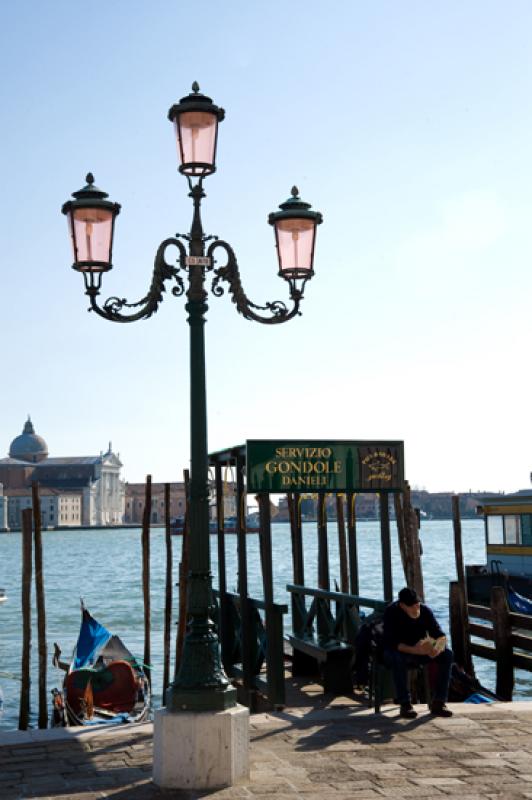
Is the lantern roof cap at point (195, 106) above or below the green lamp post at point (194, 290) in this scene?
above

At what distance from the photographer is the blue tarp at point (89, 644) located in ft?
53.2

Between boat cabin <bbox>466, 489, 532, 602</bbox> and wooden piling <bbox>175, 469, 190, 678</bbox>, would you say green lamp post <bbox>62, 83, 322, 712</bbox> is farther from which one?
boat cabin <bbox>466, 489, 532, 602</bbox>

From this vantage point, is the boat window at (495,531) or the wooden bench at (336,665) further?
the boat window at (495,531)

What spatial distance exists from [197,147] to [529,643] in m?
9.04

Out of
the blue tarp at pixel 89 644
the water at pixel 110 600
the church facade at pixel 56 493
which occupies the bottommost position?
the water at pixel 110 600

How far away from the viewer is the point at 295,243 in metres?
8.27

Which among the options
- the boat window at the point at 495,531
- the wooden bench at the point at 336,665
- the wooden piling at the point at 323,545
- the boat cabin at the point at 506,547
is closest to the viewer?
the wooden bench at the point at 336,665

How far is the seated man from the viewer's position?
9.41m

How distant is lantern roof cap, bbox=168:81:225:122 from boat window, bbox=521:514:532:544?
83.9 feet

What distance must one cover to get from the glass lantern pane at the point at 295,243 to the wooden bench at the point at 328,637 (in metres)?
3.50

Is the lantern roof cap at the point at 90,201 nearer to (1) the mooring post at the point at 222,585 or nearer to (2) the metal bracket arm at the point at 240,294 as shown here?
(2) the metal bracket arm at the point at 240,294

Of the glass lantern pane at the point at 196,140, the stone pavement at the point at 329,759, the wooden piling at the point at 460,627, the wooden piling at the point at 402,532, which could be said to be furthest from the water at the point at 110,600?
the glass lantern pane at the point at 196,140

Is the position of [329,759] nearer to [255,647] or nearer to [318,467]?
[318,467]

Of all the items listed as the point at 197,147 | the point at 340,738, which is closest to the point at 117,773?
the point at 340,738
